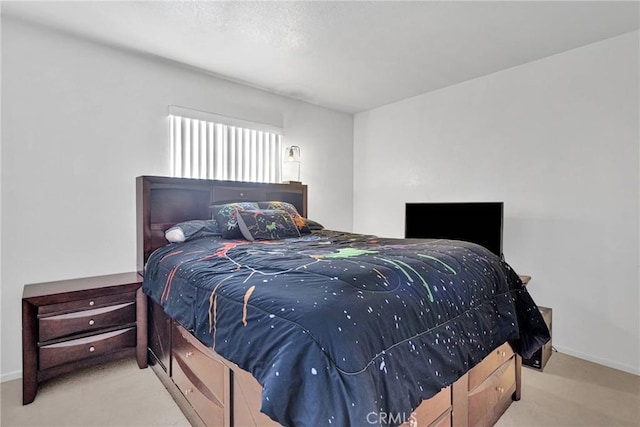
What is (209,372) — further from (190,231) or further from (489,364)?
(489,364)

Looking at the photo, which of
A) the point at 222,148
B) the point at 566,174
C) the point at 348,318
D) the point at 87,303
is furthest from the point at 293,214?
the point at 566,174

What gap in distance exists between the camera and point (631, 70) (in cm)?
247

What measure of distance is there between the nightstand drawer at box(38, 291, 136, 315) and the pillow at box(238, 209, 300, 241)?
35.5 inches

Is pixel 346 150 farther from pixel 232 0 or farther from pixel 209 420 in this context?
pixel 209 420

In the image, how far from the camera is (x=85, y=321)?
7.08 feet

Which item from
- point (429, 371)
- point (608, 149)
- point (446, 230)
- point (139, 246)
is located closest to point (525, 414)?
point (429, 371)

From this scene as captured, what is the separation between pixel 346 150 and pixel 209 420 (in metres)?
3.61

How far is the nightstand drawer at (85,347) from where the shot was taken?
2035 millimetres

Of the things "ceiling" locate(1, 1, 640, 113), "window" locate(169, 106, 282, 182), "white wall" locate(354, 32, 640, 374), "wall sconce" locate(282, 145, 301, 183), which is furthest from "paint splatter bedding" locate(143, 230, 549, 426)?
"wall sconce" locate(282, 145, 301, 183)

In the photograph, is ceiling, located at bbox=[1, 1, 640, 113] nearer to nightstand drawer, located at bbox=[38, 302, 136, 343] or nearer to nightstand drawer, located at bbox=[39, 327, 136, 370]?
nightstand drawer, located at bbox=[38, 302, 136, 343]

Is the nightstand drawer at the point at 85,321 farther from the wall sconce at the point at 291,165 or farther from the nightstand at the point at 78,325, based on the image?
the wall sconce at the point at 291,165

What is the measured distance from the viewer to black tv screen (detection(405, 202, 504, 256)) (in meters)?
2.91

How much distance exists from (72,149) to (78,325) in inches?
50.5

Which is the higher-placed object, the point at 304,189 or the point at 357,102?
the point at 357,102
